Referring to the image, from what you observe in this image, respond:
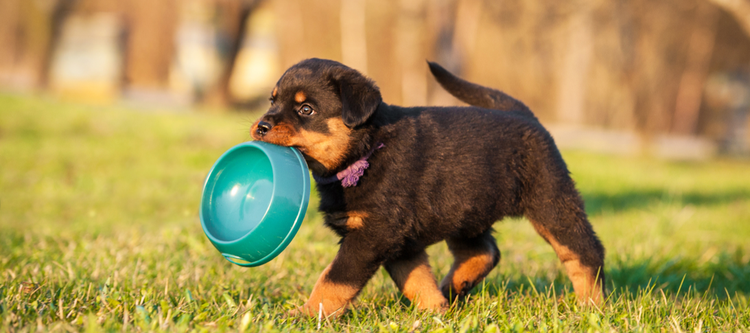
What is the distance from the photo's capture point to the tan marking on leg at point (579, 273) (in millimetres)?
3236

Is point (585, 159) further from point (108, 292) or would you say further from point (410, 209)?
point (108, 292)

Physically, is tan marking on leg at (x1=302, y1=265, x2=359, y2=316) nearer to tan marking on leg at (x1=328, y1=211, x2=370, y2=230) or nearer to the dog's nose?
tan marking on leg at (x1=328, y1=211, x2=370, y2=230)

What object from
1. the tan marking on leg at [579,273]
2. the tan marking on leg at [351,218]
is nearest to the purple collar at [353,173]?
the tan marking on leg at [351,218]

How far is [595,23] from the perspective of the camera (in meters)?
15.6

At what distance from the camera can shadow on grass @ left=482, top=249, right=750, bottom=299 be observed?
12.5ft

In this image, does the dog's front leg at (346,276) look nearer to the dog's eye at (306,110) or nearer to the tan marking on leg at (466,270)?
the dog's eye at (306,110)

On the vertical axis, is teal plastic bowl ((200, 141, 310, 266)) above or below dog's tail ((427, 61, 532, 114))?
below

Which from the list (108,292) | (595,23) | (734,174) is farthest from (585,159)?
(108,292)

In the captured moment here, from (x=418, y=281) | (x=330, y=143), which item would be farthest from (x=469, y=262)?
(x=330, y=143)

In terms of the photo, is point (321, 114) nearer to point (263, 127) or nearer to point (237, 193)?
point (263, 127)

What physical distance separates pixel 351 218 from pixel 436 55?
9.21 m

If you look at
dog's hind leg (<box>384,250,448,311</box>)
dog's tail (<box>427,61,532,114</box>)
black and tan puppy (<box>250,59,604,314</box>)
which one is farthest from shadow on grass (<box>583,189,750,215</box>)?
dog's hind leg (<box>384,250,448,311</box>)

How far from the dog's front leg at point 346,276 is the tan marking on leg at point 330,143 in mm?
367

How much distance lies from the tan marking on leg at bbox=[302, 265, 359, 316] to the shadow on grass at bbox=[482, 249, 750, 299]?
1105mm
